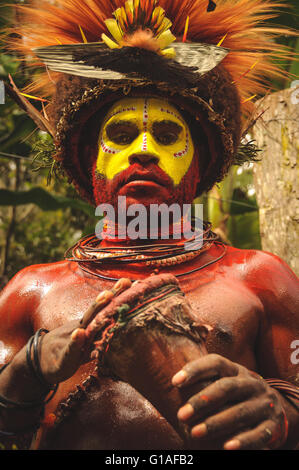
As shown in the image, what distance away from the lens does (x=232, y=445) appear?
120cm

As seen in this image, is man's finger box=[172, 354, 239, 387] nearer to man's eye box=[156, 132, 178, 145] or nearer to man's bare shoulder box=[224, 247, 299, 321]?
man's bare shoulder box=[224, 247, 299, 321]

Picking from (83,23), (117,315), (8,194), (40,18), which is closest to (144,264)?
(117,315)

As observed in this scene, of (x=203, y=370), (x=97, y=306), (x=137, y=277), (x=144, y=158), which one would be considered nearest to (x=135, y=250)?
(x=137, y=277)

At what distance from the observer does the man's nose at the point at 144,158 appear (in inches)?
74.1

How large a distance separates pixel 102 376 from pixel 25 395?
0.28 meters

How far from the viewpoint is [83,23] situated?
2082 mm

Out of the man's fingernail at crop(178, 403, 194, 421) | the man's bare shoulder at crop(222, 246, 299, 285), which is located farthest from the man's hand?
the man's bare shoulder at crop(222, 246, 299, 285)

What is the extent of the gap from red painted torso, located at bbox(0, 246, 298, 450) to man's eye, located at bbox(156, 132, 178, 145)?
0.54 meters

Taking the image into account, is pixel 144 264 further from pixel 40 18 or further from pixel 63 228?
pixel 63 228

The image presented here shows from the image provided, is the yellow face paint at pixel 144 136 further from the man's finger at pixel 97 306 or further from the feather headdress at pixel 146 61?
the man's finger at pixel 97 306

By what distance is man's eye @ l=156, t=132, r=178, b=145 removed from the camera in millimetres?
1993

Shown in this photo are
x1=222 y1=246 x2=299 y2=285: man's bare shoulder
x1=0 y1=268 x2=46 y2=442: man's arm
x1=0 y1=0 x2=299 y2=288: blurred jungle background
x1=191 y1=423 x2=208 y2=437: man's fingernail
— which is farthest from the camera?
x1=0 y1=0 x2=299 y2=288: blurred jungle background

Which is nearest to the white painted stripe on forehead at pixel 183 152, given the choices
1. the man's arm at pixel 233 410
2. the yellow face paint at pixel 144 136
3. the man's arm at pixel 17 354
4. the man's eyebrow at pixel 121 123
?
the yellow face paint at pixel 144 136

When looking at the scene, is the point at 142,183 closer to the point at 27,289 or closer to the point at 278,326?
the point at 27,289
